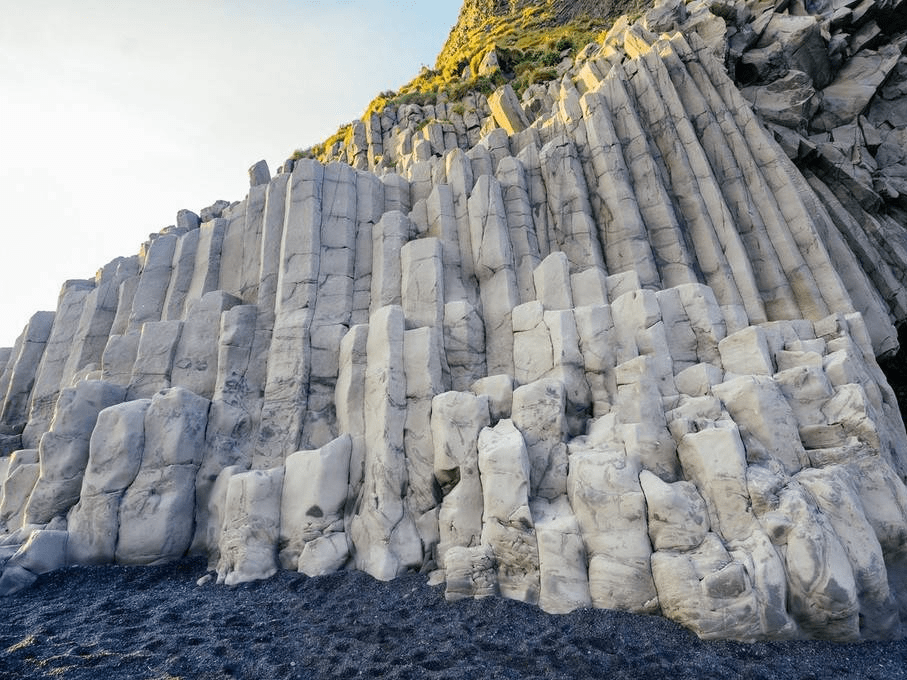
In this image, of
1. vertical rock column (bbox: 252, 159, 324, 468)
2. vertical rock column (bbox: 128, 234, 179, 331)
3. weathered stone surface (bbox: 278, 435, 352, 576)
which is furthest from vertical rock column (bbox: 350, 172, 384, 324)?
vertical rock column (bbox: 128, 234, 179, 331)

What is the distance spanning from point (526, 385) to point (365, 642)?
5.49 meters

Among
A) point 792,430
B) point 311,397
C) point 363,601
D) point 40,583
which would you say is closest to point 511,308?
point 311,397

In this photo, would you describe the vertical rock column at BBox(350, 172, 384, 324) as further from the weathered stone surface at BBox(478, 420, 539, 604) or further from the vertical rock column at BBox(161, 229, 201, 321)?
the weathered stone surface at BBox(478, 420, 539, 604)

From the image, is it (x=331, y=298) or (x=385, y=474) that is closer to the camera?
(x=385, y=474)

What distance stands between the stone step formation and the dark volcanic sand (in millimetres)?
399

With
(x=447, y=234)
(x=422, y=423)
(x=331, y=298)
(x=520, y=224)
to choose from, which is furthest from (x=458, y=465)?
(x=520, y=224)

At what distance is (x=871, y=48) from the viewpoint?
81.6 feet

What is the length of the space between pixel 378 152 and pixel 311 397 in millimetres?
27931

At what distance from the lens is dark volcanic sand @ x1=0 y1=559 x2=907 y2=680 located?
6.66m

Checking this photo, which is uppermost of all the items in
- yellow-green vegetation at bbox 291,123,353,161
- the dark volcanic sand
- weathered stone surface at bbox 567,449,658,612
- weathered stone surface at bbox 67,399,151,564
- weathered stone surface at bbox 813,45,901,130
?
yellow-green vegetation at bbox 291,123,353,161

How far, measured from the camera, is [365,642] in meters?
7.47

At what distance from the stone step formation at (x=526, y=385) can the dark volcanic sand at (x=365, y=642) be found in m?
0.40

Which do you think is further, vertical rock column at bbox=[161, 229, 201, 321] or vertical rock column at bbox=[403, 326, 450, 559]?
vertical rock column at bbox=[161, 229, 201, 321]

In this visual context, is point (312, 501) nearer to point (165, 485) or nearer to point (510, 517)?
point (165, 485)
